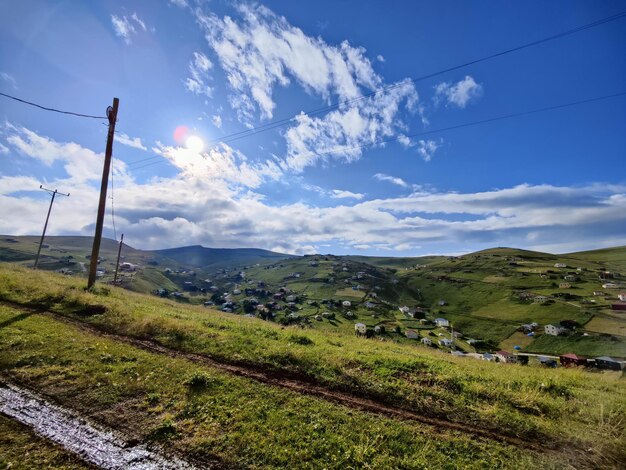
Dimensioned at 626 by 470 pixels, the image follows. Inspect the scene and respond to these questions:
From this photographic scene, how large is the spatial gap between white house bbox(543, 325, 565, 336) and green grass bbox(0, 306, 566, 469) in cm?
12645

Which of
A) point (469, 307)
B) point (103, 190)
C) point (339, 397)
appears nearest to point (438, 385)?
point (339, 397)

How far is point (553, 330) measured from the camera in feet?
339

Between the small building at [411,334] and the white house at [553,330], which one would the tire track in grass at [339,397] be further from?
the white house at [553,330]

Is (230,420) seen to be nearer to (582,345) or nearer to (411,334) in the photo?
(411,334)

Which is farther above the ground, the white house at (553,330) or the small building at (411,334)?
the white house at (553,330)

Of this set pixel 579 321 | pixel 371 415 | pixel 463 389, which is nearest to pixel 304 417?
pixel 371 415

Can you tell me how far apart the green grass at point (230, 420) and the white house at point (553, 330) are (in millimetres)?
126448

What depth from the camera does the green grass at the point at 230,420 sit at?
22.2 ft

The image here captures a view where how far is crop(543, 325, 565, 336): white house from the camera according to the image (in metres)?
102

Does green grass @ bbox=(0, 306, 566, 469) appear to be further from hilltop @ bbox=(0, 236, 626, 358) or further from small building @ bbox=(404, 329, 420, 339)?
small building @ bbox=(404, 329, 420, 339)

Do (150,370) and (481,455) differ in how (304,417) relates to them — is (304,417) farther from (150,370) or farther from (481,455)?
(150,370)

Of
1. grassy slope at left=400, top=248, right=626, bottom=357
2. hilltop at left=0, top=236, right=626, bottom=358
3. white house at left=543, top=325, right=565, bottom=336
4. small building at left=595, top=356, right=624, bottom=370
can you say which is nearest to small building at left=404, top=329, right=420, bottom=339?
hilltop at left=0, top=236, right=626, bottom=358

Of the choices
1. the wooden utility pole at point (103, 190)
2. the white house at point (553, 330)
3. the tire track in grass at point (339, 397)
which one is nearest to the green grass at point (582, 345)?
the white house at point (553, 330)

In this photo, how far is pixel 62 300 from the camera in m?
19.6
